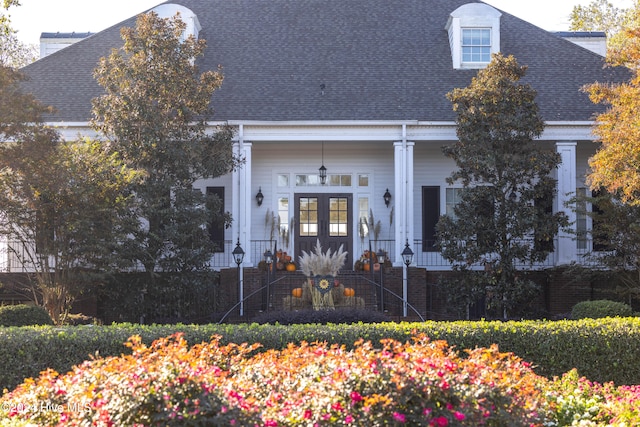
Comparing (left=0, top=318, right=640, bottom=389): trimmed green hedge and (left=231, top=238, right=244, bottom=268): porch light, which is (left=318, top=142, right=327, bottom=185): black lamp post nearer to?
(left=231, top=238, right=244, bottom=268): porch light

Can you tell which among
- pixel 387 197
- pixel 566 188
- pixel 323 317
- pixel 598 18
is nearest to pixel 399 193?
pixel 387 197

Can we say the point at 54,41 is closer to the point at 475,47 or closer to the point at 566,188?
the point at 475,47

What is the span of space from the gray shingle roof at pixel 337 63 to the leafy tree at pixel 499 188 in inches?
85.6

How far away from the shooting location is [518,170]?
18.0 m

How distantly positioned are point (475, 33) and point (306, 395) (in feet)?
59.2

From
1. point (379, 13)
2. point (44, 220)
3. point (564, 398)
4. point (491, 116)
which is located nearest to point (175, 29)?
point (44, 220)

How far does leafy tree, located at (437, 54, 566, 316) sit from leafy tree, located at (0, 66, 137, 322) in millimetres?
7080

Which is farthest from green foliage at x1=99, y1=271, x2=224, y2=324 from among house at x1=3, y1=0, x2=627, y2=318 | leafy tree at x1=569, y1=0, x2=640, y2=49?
leafy tree at x1=569, y1=0, x2=640, y2=49

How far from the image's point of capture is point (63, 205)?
15.8 meters

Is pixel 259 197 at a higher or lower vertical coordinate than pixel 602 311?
higher

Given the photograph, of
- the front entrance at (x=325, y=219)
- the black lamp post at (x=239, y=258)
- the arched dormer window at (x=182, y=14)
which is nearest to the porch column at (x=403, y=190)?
the front entrance at (x=325, y=219)

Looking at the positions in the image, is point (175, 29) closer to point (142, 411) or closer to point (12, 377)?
point (12, 377)

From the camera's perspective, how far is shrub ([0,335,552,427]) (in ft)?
19.7

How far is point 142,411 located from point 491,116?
13.7 m
